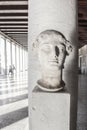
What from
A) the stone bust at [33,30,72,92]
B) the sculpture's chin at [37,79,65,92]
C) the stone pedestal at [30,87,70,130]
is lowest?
the stone pedestal at [30,87,70,130]

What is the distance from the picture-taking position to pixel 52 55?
8.67 feet

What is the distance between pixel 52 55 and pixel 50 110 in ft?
2.24

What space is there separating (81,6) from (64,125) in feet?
20.2

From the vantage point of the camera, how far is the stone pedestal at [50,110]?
8.68 ft

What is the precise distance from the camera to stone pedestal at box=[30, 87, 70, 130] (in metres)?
2.65

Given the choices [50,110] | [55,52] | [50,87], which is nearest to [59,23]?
[55,52]

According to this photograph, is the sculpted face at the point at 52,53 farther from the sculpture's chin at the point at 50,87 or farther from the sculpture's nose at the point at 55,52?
the sculpture's chin at the point at 50,87

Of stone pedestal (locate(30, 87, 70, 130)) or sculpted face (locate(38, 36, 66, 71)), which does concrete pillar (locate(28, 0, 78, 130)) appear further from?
stone pedestal (locate(30, 87, 70, 130))

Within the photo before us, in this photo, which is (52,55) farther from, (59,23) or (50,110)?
(59,23)

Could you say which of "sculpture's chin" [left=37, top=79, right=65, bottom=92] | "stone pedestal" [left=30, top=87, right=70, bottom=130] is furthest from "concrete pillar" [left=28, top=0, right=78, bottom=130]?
"stone pedestal" [left=30, top=87, right=70, bottom=130]

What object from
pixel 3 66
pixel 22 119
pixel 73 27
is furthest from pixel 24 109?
pixel 3 66

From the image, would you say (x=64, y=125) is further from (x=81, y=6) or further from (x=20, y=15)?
(x=20, y=15)

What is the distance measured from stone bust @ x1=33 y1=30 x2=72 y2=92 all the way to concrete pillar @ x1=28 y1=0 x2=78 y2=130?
780 mm

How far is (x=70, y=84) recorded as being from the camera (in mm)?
3791
